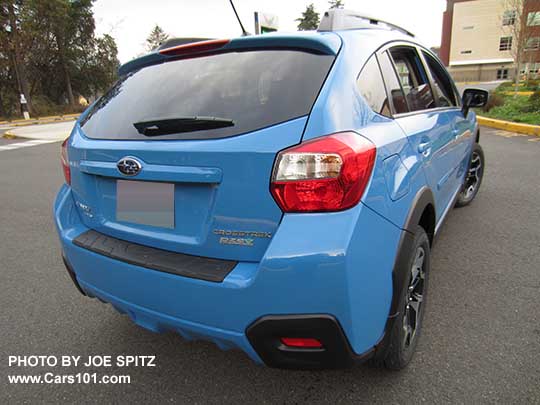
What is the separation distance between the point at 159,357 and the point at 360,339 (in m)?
1.19

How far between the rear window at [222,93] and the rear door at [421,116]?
557 mm

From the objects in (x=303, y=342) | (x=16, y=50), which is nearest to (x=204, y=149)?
(x=303, y=342)

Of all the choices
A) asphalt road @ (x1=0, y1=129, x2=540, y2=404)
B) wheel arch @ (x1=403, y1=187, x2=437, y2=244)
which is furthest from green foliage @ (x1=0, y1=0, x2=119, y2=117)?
wheel arch @ (x1=403, y1=187, x2=437, y2=244)

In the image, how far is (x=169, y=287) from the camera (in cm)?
143

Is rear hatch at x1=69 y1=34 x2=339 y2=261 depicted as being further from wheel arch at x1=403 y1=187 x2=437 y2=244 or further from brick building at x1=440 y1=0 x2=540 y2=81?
brick building at x1=440 y1=0 x2=540 y2=81

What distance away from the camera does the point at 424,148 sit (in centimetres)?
192

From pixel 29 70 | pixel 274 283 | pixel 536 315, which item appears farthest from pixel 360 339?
pixel 29 70

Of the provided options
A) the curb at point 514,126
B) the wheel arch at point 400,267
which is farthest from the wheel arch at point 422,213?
the curb at point 514,126

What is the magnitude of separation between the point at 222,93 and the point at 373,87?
2.15 ft

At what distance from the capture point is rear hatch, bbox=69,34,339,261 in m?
1.33

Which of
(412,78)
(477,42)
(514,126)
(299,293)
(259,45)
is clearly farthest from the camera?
(477,42)

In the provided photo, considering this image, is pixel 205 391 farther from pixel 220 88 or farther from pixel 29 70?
pixel 29 70

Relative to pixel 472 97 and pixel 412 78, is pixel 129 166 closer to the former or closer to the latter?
pixel 412 78

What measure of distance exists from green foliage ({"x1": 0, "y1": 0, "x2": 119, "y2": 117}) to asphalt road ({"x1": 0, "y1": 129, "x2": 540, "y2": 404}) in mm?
30974
